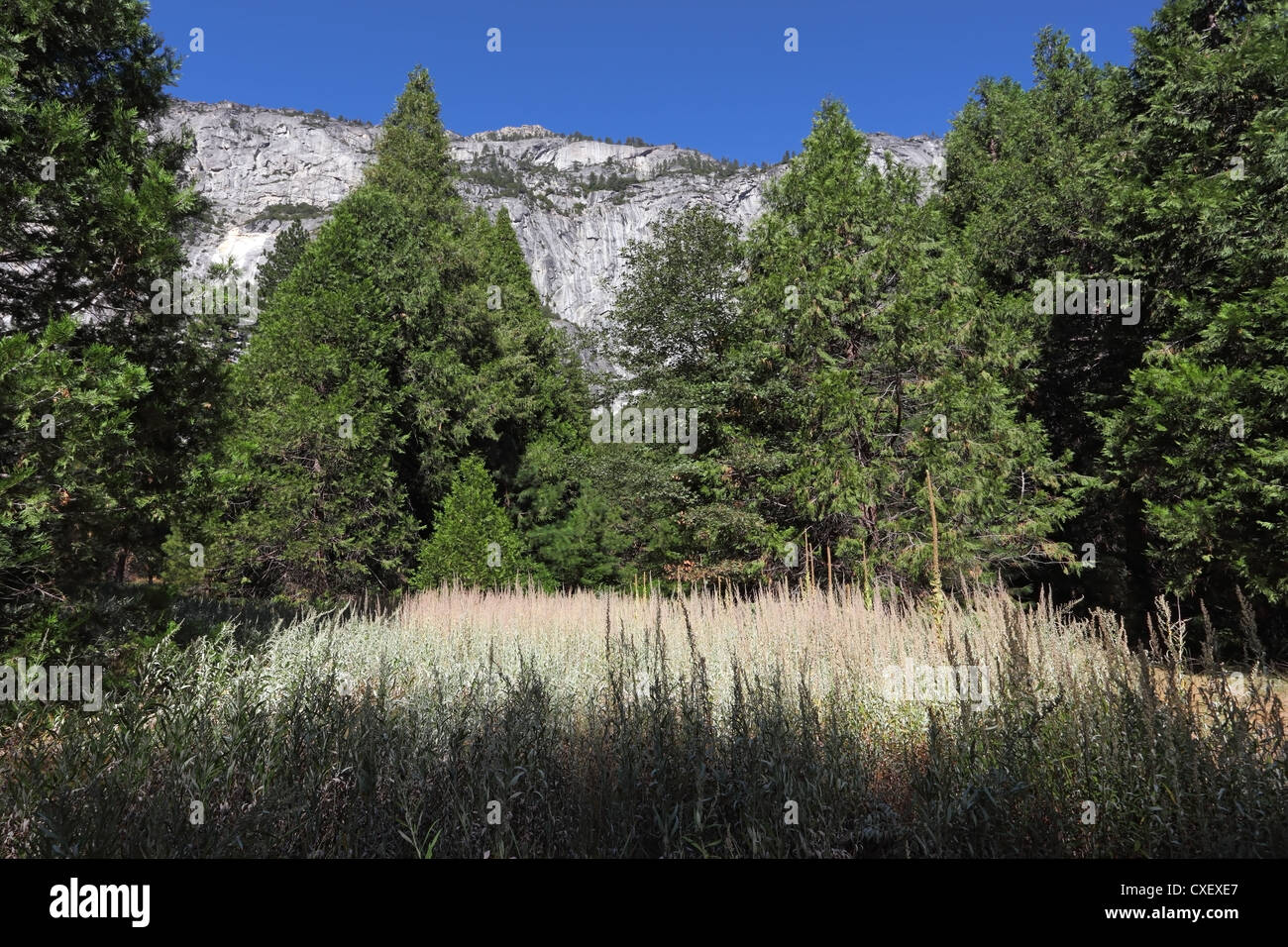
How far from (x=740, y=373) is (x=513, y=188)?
12176 centimetres

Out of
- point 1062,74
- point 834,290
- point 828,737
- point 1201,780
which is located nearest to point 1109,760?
point 1201,780

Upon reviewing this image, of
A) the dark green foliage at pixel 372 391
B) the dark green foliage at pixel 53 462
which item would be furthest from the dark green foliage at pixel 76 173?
the dark green foliage at pixel 372 391

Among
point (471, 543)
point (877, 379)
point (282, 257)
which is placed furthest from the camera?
point (282, 257)

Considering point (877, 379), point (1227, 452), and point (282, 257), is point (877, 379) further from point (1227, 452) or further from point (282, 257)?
point (282, 257)

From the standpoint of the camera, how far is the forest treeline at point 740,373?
4.70 meters

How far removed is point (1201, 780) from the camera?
102 inches

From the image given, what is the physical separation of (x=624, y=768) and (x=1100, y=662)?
12.6 ft

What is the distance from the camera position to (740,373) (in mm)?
11625

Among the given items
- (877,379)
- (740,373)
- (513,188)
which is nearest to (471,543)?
(740,373)

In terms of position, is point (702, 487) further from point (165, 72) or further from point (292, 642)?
point (165, 72)

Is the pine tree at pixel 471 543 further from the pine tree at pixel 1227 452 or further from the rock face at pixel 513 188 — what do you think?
the rock face at pixel 513 188

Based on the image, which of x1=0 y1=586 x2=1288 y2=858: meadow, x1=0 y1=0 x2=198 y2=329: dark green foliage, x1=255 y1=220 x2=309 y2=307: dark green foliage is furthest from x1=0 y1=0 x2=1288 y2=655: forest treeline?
x1=255 y1=220 x2=309 y2=307: dark green foliage

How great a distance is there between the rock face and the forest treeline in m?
83.7

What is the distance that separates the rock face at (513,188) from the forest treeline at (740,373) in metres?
83.7
